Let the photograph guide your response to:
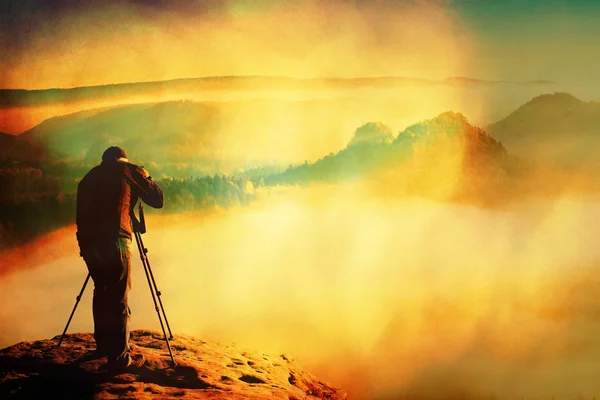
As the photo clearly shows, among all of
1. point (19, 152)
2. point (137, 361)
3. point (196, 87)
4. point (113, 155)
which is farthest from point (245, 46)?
point (137, 361)

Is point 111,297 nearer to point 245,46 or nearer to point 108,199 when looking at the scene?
point 108,199

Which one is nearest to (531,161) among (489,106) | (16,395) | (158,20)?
(489,106)

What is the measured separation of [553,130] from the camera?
297 inches

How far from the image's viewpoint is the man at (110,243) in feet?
19.2

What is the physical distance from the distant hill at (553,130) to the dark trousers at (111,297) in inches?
151

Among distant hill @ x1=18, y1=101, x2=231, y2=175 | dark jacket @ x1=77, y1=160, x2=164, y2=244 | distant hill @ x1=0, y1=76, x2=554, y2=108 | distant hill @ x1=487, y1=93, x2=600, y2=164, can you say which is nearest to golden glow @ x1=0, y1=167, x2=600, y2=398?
distant hill @ x1=487, y1=93, x2=600, y2=164

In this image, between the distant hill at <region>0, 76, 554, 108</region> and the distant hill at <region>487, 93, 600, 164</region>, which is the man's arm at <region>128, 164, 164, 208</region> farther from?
the distant hill at <region>487, 93, 600, 164</region>

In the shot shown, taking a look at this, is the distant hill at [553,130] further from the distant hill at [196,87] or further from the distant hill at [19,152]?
the distant hill at [19,152]

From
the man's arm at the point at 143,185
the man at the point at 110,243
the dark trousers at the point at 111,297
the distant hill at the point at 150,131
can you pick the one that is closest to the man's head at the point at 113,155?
the man at the point at 110,243

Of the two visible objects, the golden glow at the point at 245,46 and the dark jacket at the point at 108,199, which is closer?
the dark jacket at the point at 108,199

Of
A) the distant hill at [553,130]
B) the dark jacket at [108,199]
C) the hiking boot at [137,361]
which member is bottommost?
the hiking boot at [137,361]

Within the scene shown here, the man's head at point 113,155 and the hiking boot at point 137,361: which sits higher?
the man's head at point 113,155

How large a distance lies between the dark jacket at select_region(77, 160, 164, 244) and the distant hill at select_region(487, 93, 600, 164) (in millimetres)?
3538

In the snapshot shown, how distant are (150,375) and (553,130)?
4.49 m
